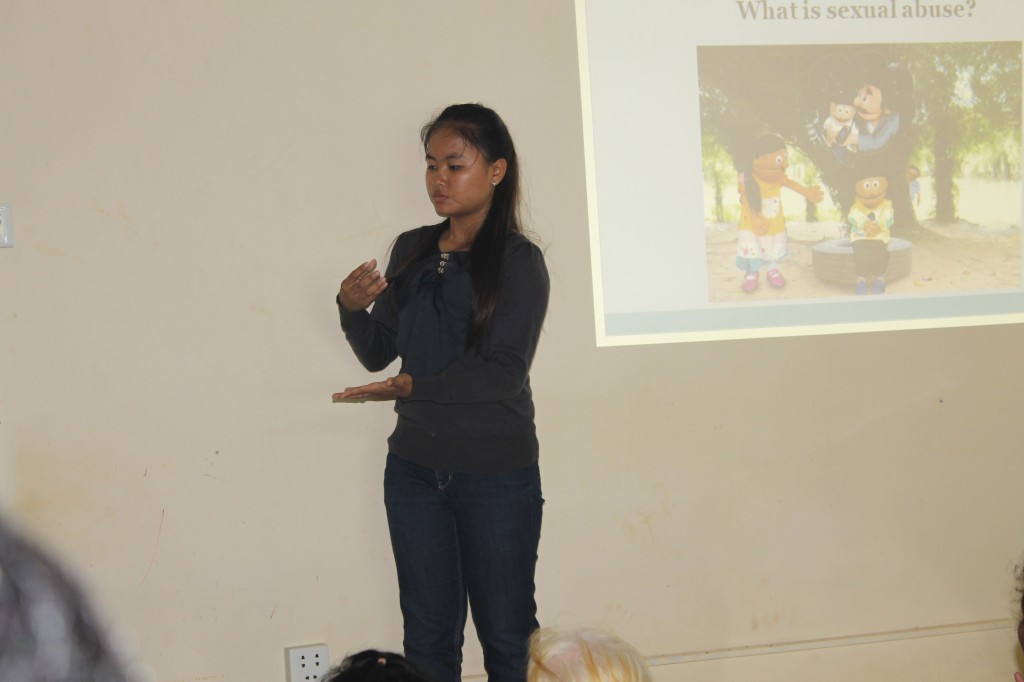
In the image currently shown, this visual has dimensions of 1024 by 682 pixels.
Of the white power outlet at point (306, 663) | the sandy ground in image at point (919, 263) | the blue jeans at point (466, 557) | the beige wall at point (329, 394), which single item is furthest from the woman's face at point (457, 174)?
the white power outlet at point (306, 663)

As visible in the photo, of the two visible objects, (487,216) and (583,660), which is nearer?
(583,660)

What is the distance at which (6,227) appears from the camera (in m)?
2.27

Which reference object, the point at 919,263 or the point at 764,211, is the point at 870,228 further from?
the point at 764,211

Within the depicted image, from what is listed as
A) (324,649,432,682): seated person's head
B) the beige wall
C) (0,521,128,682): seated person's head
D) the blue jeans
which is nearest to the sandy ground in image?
the beige wall

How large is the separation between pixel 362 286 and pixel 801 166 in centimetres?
124

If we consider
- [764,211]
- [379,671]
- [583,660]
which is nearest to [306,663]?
[583,660]

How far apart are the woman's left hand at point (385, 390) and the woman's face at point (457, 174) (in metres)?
0.44

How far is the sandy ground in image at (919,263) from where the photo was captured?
2.48 metres

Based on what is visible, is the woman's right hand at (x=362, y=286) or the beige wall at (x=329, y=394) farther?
the beige wall at (x=329, y=394)

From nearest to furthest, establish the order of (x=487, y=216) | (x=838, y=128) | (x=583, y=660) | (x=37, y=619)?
(x=37, y=619) → (x=583, y=660) → (x=487, y=216) → (x=838, y=128)

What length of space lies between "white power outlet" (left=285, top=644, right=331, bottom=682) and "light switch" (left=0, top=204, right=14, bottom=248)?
47.5 inches

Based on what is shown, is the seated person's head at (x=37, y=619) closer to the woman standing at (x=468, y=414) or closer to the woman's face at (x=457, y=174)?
the woman standing at (x=468, y=414)

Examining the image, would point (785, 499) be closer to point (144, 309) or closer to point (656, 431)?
point (656, 431)

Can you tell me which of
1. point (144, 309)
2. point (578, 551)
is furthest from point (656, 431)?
point (144, 309)
